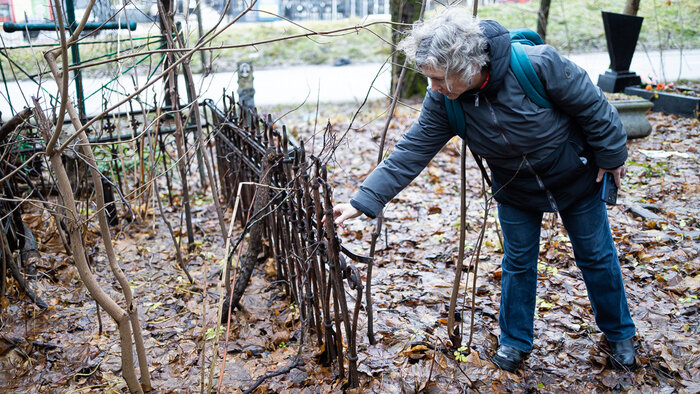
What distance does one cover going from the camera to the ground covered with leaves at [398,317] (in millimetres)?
2539

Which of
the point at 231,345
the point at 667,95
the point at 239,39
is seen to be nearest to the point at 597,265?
the point at 231,345

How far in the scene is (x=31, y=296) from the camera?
329 centimetres

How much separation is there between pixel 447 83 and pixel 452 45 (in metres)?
0.14

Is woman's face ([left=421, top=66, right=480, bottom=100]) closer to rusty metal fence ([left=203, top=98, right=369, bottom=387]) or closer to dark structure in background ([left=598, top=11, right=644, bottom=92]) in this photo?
rusty metal fence ([left=203, top=98, right=369, bottom=387])

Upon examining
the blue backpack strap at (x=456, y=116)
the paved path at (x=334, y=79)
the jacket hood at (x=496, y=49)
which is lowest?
the paved path at (x=334, y=79)

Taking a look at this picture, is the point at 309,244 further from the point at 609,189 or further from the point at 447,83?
the point at 609,189

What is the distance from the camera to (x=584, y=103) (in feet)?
6.66

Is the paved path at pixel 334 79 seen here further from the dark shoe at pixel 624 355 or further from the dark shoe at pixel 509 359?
the dark shoe at pixel 624 355

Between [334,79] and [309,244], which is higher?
[309,244]

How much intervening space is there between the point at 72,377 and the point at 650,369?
2.84 m

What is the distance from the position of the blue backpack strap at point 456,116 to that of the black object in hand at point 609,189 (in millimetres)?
628

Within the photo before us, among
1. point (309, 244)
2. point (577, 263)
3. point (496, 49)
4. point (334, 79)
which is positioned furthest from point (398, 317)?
point (334, 79)

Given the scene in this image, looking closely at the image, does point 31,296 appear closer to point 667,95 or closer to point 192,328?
point 192,328

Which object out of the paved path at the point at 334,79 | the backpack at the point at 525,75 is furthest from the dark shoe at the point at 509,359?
the paved path at the point at 334,79
